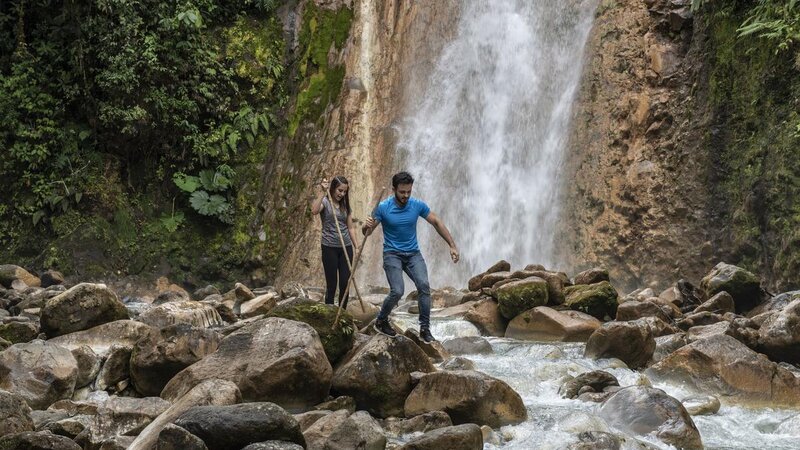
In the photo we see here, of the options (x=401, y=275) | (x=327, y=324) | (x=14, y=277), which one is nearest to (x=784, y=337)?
(x=401, y=275)

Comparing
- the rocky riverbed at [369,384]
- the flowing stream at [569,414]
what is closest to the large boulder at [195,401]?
the rocky riverbed at [369,384]

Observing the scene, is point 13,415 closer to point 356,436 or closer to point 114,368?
point 114,368

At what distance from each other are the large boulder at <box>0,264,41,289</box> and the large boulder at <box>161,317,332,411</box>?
9.85 meters

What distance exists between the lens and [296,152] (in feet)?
66.0

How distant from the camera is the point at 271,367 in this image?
6.44m

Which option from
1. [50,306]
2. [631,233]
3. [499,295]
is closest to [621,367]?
[499,295]

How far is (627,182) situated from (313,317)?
10098 millimetres

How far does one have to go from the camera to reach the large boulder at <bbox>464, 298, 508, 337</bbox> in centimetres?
1101

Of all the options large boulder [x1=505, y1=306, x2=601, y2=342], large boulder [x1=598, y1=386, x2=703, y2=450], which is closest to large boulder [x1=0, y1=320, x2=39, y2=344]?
large boulder [x1=505, y1=306, x2=601, y2=342]

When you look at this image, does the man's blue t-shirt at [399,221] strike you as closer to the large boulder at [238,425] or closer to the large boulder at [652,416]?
the large boulder at [652,416]

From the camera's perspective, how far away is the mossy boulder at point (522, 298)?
35.8ft

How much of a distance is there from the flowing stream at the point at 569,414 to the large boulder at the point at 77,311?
160 inches

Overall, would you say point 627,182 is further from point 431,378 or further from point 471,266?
point 431,378

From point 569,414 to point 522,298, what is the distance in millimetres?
4561
